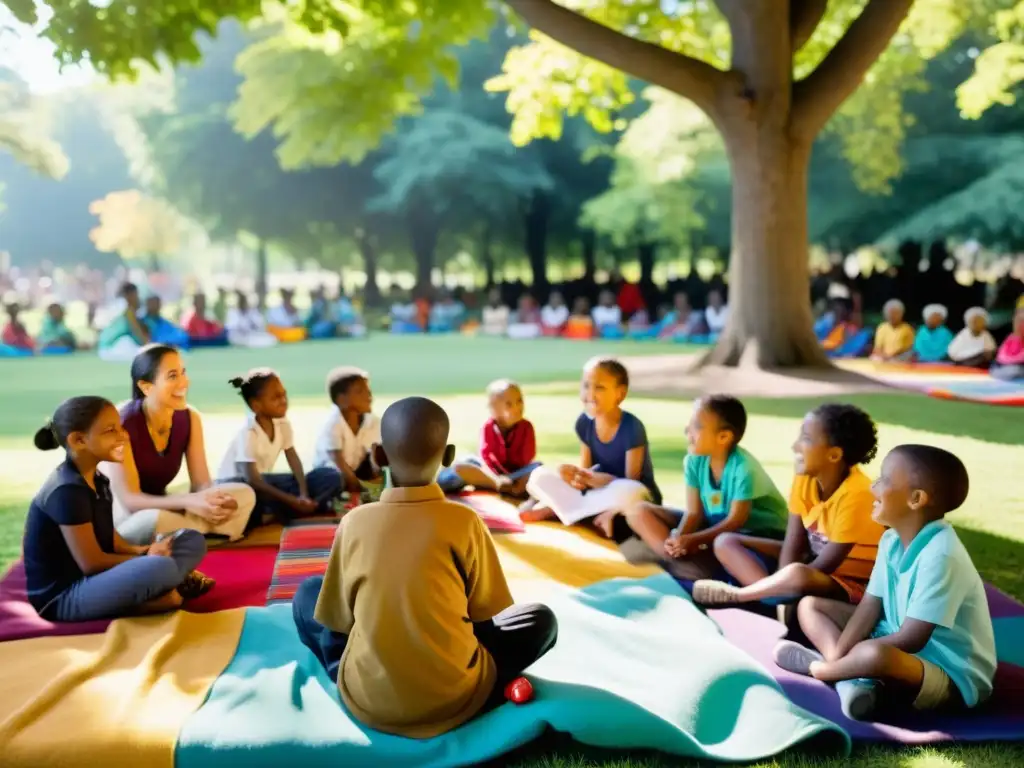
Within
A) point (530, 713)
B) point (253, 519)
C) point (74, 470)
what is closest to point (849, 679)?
point (530, 713)

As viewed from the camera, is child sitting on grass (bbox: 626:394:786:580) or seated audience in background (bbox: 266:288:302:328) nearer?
child sitting on grass (bbox: 626:394:786:580)

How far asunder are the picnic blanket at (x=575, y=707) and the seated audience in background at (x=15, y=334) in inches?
634

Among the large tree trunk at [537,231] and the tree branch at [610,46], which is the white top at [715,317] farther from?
the tree branch at [610,46]

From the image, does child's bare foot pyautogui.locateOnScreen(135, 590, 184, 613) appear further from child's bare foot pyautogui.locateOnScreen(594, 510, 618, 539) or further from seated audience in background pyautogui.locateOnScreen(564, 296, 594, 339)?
seated audience in background pyautogui.locateOnScreen(564, 296, 594, 339)

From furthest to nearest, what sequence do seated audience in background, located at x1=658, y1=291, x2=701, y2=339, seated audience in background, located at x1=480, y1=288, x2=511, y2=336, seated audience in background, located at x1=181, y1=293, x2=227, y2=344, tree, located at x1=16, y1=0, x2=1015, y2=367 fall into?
seated audience in background, located at x1=480, y1=288, x2=511, y2=336 → seated audience in background, located at x1=658, y1=291, x2=701, y2=339 → seated audience in background, located at x1=181, y1=293, x2=227, y2=344 → tree, located at x1=16, y1=0, x2=1015, y2=367

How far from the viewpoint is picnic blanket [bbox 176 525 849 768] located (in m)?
2.96

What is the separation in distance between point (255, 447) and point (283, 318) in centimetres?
1748

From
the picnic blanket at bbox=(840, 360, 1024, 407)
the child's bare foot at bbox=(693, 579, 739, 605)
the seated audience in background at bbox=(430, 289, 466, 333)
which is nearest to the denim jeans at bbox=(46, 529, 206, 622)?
the child's bare foot at bbox=(693, 579, 739, 605)

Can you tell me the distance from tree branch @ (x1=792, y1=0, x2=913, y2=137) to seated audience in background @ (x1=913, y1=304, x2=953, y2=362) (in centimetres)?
460

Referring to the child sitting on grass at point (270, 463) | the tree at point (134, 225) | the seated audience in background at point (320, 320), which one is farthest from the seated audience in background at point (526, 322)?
the tree at point (134, 225)

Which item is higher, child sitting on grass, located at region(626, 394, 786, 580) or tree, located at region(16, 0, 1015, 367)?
tree, located at region(16, 0, 1015, 367)

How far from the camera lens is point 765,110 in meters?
11.7

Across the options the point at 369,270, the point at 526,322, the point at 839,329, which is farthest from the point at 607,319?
the point at 369,270

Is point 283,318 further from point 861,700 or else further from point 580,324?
point 861,700
